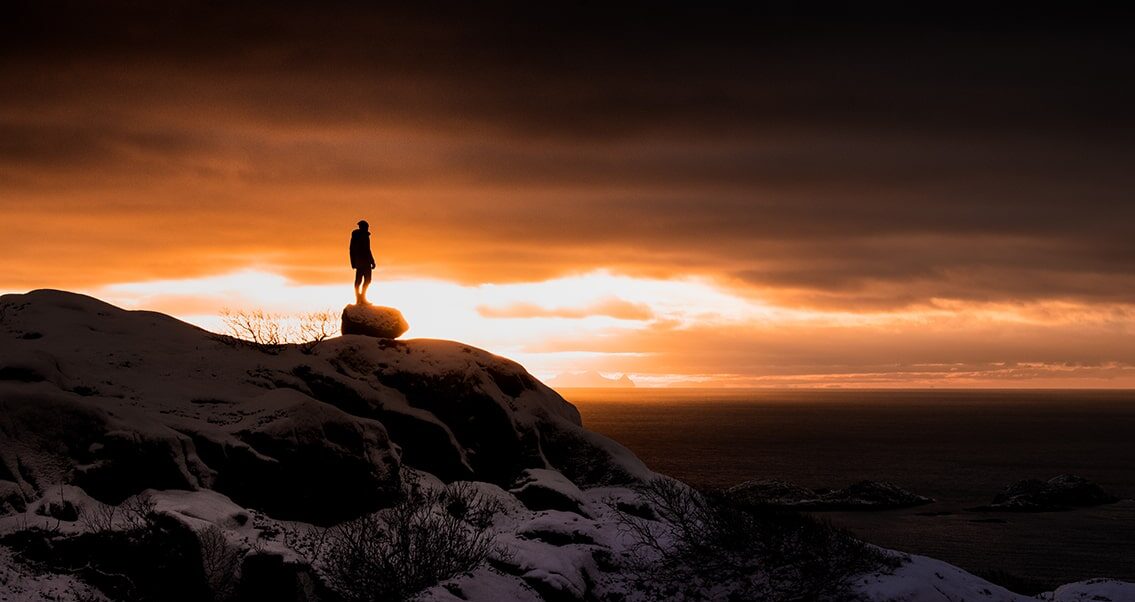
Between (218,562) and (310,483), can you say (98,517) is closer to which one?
(218,562)

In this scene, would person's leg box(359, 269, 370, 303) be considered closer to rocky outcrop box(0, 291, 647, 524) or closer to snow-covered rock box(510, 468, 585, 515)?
rocky outcrop box(0, 291, 647, 524)

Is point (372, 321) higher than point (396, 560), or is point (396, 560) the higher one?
point (372, 321)

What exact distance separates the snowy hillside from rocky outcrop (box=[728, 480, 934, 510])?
52.2 m

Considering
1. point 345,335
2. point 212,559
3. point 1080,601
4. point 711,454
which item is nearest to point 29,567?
point 212,559

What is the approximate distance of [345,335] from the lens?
4488 centimetres

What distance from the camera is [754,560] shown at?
29969 millimetres

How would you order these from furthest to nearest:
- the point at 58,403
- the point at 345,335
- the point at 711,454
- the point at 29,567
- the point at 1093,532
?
the point at 711,454 → the point at 1093,532 → the point at 345,335 → the point at 58,403 → the point at 29,567

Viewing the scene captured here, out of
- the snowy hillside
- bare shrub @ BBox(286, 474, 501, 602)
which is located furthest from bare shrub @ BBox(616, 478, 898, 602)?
bare shrub @ BBox(286, 474, 501, 602)

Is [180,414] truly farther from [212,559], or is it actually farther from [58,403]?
[212,559]

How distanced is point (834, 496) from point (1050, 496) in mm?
19432

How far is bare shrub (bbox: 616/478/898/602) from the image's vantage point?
1133 inches

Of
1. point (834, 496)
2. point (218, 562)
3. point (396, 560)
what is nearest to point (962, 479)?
point (834, 496)

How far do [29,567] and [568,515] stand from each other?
54.5 ft

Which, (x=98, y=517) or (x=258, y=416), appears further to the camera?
(x=258, y=416)
